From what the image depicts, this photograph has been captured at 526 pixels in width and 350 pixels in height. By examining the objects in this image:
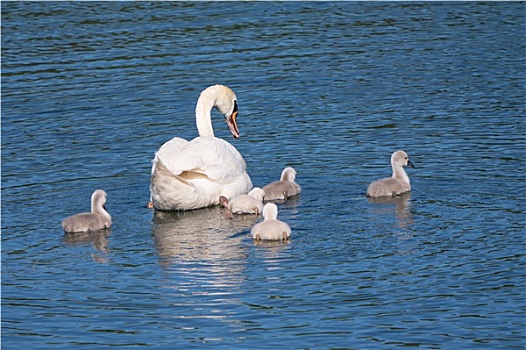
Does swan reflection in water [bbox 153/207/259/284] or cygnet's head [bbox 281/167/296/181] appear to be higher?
cygnet's head [bbox 281/167/296/181]

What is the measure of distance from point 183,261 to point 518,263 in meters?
3.07

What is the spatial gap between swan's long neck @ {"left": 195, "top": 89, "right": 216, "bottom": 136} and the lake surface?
0.70m

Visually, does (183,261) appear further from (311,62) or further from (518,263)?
→ (311,62)

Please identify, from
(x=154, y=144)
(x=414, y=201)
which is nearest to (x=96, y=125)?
(x=154, y=144)

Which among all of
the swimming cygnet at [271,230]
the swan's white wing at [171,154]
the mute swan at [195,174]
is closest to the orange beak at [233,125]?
the mute swan at [195,174]

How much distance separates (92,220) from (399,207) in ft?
10.6

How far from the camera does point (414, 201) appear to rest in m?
14.3

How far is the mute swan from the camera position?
46.7ft

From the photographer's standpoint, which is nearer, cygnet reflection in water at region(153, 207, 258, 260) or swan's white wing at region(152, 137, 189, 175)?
cygnet reflection in water at region(153, 207, 258, 260)

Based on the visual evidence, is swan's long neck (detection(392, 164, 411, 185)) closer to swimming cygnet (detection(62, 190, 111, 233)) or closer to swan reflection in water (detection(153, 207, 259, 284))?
swan reflection in water (detection(153, 207, 259, 284))

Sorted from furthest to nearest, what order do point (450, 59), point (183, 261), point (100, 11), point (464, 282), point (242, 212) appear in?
point (100, 11) → point (450, 59) → point (242, 212) → point (183, 261) → point (464, 282)

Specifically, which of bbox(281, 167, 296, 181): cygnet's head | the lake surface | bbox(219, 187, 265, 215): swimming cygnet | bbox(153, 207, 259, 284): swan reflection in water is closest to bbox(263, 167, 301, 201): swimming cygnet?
bbox(281, 167, 296, 181): cygnet's head

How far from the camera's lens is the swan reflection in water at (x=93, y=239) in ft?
43.0

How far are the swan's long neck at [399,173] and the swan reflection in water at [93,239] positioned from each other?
333 cm
